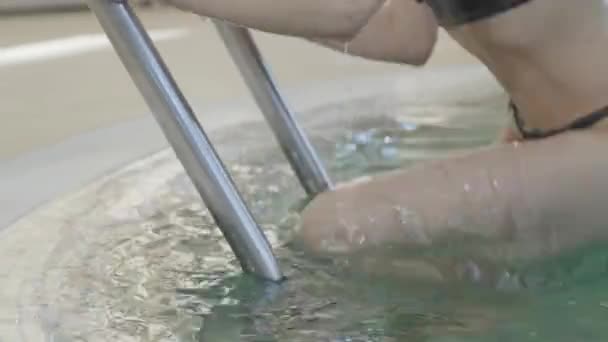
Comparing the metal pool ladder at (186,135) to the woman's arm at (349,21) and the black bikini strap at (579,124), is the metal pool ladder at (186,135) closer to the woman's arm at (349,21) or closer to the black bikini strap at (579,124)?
the woman's arm at (349,21)

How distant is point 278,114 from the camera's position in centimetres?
92

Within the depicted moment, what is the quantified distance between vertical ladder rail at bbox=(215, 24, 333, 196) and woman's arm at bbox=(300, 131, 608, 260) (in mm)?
176

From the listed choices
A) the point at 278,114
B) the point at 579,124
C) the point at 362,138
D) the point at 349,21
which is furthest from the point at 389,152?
the point at 349,21

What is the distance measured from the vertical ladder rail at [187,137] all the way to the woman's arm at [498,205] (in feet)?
0.17

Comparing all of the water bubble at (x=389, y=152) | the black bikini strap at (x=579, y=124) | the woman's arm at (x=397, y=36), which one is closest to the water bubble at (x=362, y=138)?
the water bubble at (x=389, y=152)

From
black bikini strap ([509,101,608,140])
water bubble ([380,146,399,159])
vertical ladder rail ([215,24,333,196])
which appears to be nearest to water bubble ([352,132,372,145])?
water bubble ([380,146,399,159])

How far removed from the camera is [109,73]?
155 cm

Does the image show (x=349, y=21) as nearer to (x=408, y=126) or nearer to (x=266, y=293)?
(x=266, y=293)

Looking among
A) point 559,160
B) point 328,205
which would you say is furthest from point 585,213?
point 328,205

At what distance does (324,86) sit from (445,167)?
73cm

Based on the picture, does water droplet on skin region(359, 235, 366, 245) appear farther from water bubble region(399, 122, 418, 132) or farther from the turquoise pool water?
water bubble region(399, 122, 418, 132)

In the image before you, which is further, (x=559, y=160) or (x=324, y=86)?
(x=324, y=86)

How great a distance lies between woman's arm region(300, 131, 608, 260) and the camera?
28.2 inches

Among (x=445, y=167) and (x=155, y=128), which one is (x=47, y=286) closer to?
(x=445, y=167)
